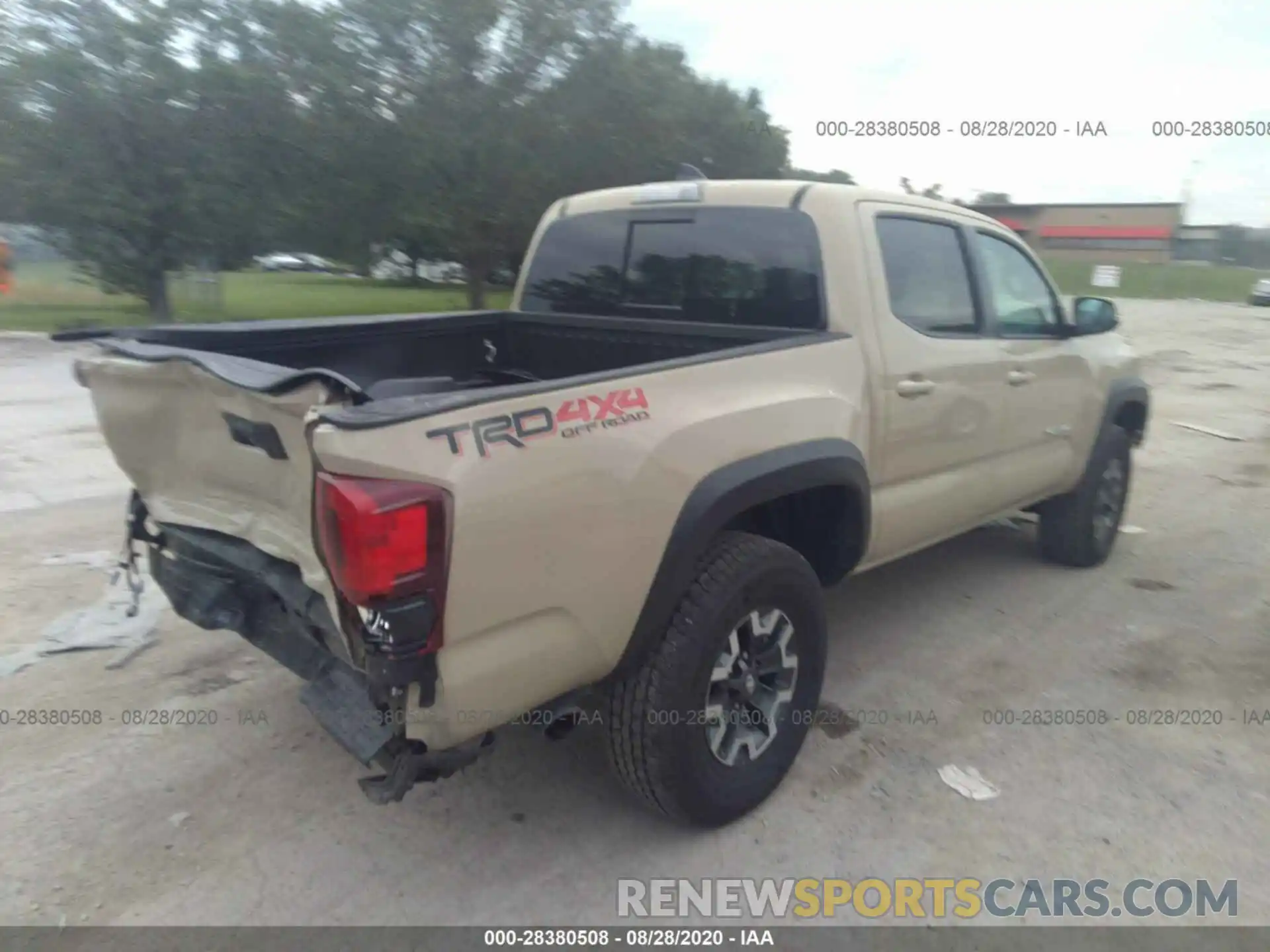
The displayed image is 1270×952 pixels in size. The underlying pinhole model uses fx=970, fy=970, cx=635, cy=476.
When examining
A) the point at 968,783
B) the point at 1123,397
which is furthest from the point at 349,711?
the point at 1123,397

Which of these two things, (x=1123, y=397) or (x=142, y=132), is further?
(x=142, y=132)

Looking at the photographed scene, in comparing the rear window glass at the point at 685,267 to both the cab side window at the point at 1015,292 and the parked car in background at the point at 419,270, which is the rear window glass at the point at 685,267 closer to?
the cab side window at the point at 1015,292

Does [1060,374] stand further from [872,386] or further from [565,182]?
A: [565,182]

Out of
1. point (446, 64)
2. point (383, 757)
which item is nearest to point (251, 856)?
point (383, 757)

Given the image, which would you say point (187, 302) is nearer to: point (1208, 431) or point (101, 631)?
point (101, 631)

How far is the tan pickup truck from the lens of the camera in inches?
89.1

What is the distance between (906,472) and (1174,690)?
1.52 meters

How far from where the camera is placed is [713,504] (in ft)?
9.14

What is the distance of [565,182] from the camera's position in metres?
21.0

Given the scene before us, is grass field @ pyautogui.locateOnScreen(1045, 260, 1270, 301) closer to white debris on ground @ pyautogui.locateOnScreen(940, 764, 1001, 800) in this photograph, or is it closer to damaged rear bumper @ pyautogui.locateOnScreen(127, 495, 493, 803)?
white debris on ground @ pyautogui.locateOnScreen(940, 764, 1001, 800)

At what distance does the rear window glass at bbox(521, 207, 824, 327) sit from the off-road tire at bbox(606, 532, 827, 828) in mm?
1087

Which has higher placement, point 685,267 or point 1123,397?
point 685,267

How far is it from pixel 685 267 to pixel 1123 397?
2.83 m

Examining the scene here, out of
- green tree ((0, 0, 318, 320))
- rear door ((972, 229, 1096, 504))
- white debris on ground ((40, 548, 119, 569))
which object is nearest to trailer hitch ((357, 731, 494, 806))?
rear door ((972, 229, 1096, 504))
